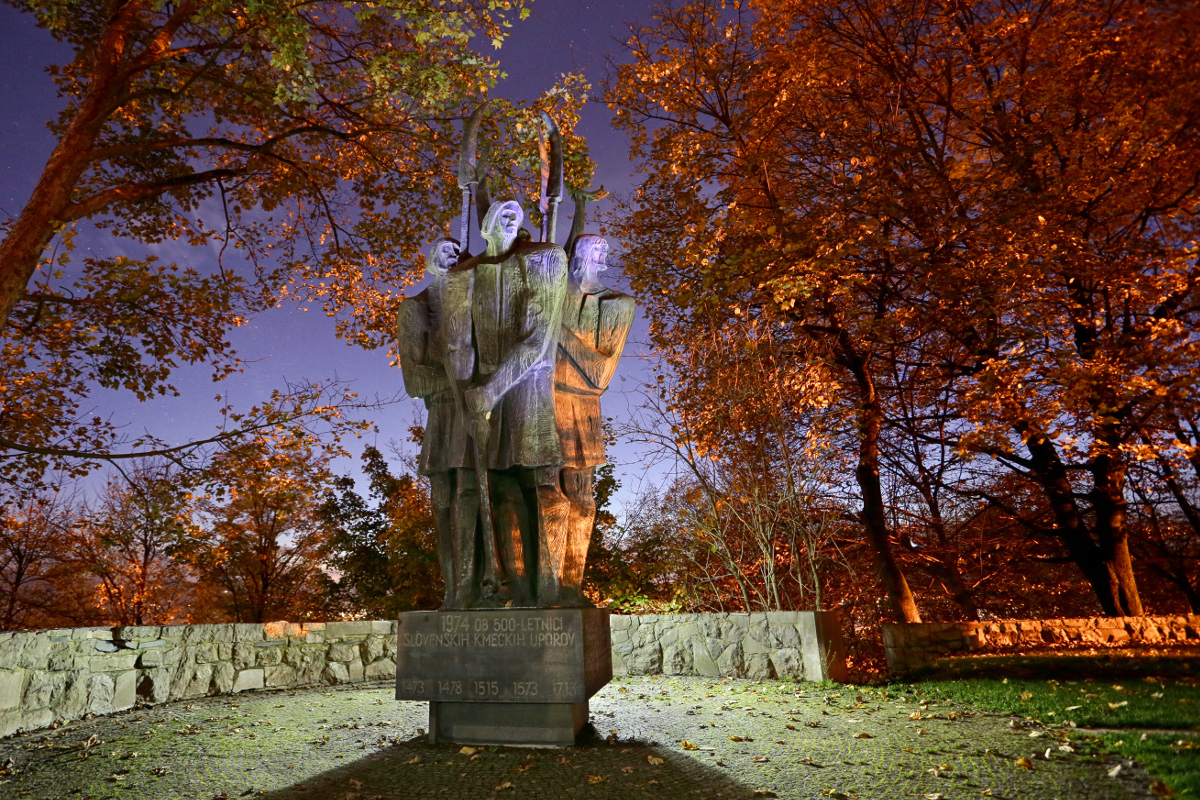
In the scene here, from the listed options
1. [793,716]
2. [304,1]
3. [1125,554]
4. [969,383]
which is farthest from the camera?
[969,383]

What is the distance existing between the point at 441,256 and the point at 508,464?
5.10 feet

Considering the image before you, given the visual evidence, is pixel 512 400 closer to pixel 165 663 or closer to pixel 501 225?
pixel 501 225

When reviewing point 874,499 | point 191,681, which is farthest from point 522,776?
point 874,499

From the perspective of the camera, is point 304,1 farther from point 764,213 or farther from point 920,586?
point 920,586

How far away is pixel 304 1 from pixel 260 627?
624 centimetres

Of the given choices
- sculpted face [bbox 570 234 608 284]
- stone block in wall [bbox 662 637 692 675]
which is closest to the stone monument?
sculpted face [bbox 570 234 608 284]

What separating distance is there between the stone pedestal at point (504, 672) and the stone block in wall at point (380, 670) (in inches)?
162

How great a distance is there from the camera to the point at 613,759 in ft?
12.8

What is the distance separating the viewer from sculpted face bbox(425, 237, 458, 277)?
501 centimetres

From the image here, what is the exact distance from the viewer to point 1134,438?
33.1ft

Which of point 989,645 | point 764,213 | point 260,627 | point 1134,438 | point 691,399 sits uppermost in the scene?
point 764,213

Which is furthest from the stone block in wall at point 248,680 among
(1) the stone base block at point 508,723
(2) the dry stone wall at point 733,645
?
(1) the stone base block at point 508,723

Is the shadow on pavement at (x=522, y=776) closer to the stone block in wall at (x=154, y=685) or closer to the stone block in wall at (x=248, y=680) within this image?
the stone block in wall at (x=154, y=685)

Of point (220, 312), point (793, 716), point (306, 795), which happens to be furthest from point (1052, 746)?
point (220, 312)
